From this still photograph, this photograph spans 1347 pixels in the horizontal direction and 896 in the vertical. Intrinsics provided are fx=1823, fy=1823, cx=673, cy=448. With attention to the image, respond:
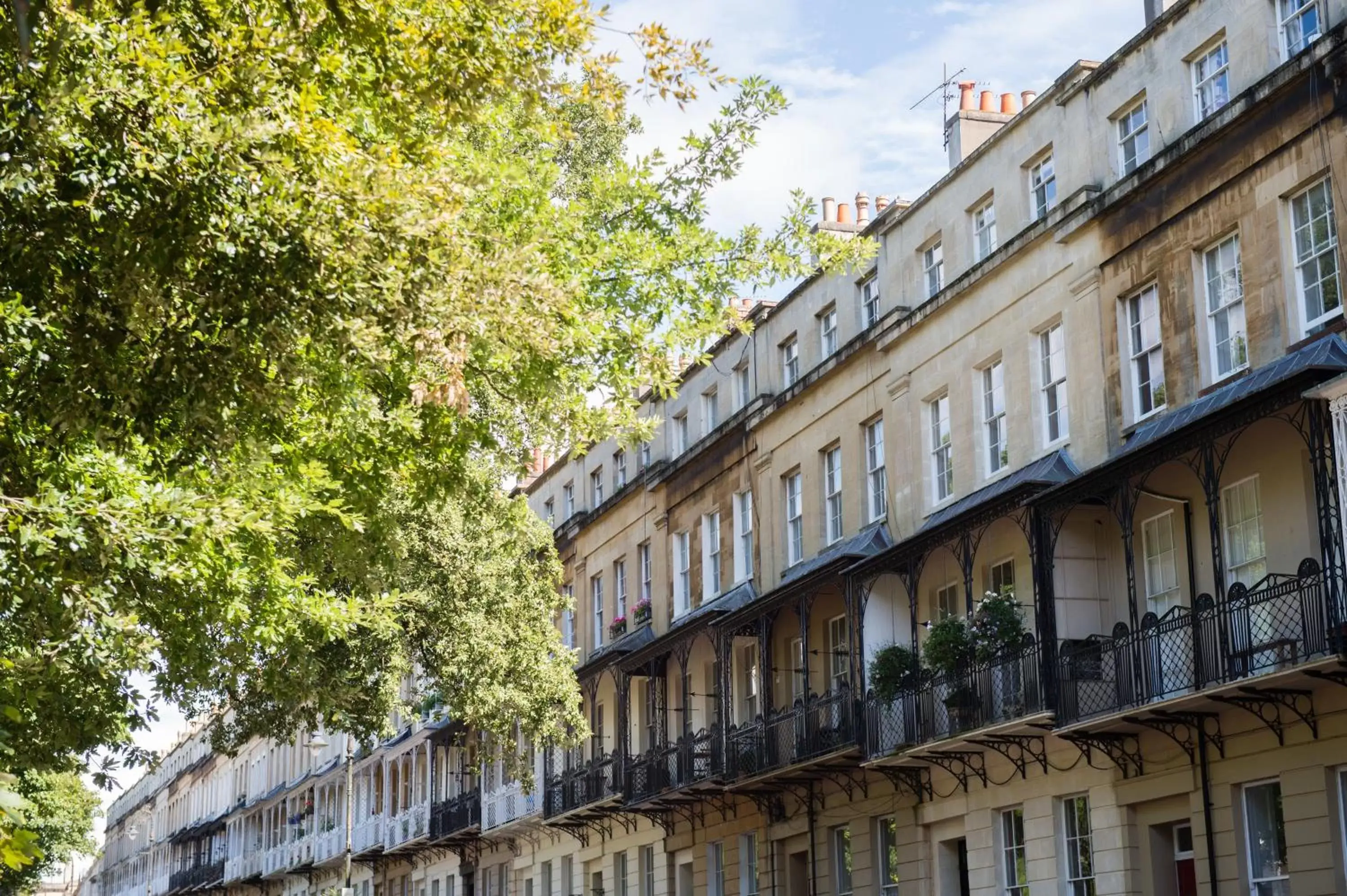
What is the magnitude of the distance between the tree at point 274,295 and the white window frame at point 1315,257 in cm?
508

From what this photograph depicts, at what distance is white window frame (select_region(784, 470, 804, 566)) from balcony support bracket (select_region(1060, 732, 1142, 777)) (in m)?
10.8

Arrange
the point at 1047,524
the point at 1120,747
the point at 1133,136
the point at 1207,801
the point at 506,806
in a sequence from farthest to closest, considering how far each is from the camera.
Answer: the point at 506,806, the point at 1133,136, the point at 1047,524, the point at 1120,747, the point at 1207,801

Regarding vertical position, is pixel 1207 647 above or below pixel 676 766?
below

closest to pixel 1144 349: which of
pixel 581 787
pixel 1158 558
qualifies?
pixel 1158 558

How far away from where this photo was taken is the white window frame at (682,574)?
38750 millimetres

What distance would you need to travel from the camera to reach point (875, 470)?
1208 inches

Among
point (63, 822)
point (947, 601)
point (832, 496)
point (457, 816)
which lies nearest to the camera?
point (947, 601)

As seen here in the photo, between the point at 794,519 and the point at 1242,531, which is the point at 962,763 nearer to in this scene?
the point at 1242,531

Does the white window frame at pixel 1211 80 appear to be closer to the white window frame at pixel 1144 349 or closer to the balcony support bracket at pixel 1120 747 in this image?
the white window frame at pixel 1144 349

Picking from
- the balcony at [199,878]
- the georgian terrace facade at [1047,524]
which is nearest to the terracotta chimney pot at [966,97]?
the georgian terrace facade at [1047,524]

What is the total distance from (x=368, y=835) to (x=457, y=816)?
12416 millimetres

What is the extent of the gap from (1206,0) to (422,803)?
41.9 metres

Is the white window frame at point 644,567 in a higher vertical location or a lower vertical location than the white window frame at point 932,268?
lower

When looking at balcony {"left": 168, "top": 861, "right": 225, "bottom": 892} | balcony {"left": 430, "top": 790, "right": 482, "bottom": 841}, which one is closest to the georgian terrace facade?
balcony {"left": 430, "top": 790, "right": 482, "bottom": 841}
